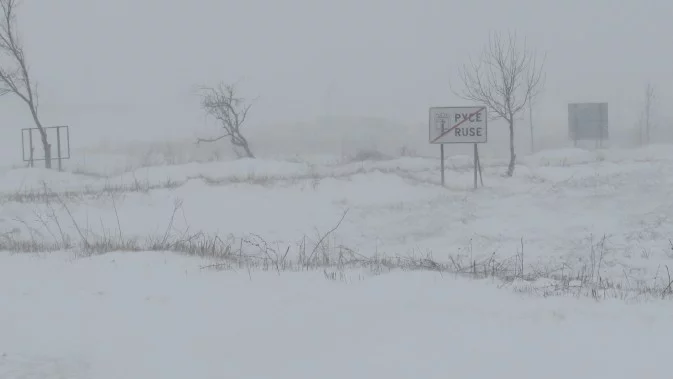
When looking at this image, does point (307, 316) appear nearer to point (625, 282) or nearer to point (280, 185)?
point (625, 282)

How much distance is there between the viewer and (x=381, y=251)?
37.2 ft

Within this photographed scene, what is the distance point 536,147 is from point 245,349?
69040mm

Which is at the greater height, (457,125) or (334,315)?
(457,125)

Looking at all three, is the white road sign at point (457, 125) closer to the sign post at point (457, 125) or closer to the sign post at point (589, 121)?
the sign post at point (457, 125)

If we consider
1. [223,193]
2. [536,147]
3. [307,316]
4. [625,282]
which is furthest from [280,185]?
[536,147]

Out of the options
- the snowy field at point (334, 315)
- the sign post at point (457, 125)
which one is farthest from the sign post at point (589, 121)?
the snowy field at point (334, 315)

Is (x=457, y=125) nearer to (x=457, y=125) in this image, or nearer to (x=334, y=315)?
(x=457, y=125)

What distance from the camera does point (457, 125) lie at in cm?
1952

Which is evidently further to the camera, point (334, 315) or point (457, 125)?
point (457, 125)

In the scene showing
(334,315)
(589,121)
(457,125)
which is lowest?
(334,315)

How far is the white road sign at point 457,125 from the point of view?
19.4m

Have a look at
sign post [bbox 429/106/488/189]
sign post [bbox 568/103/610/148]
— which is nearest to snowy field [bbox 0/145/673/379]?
sign post [bbox 429/106/488/189]

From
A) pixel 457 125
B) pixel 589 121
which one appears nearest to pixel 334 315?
pixel 457 125

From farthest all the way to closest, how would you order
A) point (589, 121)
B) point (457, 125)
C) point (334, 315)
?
point (589, 121) < point (457, 125) < point (334, 315)
